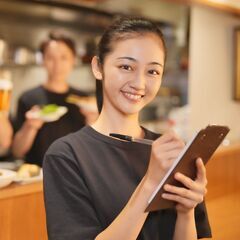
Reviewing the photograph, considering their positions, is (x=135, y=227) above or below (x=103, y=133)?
below

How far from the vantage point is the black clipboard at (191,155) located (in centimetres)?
65

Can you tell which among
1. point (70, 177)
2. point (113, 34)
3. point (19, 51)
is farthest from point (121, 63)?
point (19, 51)

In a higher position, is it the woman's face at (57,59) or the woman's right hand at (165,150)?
the woman's face at (57,59)

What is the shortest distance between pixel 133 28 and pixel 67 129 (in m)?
1.38

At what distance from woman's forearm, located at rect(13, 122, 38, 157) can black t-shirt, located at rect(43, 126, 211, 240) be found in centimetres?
121

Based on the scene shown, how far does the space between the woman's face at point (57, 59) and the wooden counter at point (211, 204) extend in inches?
38.8

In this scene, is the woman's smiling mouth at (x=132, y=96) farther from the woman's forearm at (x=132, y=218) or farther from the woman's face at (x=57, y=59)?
the woman's face at (x=57, y=59)

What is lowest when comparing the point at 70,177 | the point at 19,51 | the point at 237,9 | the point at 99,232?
the point at 99,232

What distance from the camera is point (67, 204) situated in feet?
2.38

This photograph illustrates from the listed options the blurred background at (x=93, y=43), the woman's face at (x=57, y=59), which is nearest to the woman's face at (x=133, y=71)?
the woman's face at (x=57, y=59)

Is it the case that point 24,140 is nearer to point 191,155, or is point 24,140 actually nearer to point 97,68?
point 97,68

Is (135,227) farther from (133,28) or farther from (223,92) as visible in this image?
(223,92)

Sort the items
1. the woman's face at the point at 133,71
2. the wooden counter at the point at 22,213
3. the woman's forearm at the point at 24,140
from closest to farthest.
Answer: the woman's face at the point at 133,71, the wooden counter at the point at 22,213, the woman's forearm at the point at 24,140

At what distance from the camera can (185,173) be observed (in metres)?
0.70
